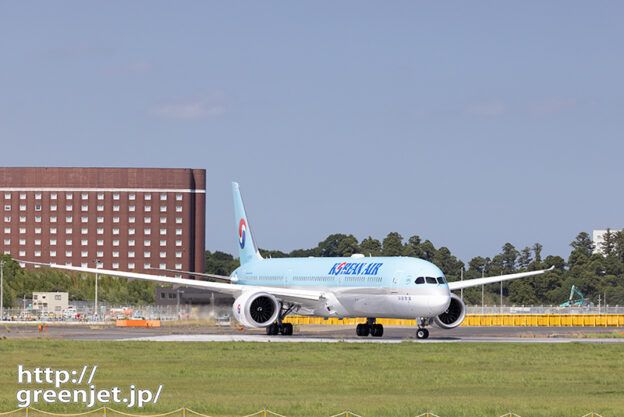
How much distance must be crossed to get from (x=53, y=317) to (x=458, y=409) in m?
104

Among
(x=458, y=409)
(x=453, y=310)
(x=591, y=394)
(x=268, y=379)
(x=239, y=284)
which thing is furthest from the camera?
(x=239, y=284)

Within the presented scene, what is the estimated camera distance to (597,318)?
104m

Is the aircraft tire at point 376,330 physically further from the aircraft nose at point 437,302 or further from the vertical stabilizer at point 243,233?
the vertical stabilizer at point 243,233

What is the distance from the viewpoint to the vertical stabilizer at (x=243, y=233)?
84725 mm

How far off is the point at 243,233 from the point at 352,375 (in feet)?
148

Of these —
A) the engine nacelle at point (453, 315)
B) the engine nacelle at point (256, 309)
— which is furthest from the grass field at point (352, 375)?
the engine nacelle at point (453, 315)

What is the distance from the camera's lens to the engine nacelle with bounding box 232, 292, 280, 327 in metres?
68.2

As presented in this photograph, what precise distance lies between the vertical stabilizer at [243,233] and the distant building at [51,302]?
2699 inches

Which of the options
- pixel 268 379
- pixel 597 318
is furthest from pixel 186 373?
pixel 597 318

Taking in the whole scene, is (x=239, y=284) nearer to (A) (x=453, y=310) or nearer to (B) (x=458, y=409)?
(A) (x=453, y=310)

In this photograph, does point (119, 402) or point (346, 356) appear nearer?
point (119, 402)

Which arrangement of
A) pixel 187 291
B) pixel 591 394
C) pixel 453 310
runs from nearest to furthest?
pixel 591 394
pixel 453 310
pixel 187 291

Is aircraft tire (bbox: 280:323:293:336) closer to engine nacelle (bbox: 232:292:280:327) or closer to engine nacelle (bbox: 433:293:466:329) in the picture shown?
engine nacelle (bbox: 232:292:280:327)

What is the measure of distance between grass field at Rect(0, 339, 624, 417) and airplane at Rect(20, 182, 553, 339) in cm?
570
